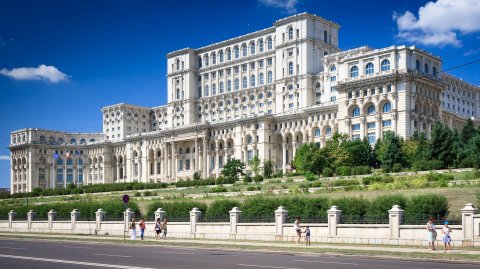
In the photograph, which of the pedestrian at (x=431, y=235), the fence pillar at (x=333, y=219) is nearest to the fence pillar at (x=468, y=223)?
the pedestrian at (x=431, y=235)

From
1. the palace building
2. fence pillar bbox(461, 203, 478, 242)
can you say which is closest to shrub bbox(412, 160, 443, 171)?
the palace building

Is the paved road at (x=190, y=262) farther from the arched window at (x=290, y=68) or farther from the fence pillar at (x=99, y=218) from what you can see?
the arched window at (x=290, y=68)

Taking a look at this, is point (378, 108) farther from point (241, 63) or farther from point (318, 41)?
point (241, 63)

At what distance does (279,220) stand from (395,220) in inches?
346

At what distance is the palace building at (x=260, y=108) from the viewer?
98.8 m

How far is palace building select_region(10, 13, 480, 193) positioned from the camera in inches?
3890

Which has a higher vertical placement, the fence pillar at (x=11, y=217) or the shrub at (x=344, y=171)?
the shrub at (x=344, y=171)

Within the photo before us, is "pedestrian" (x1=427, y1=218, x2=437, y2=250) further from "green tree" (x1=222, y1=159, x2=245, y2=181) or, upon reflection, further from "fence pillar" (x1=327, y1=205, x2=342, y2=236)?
"green tree" (x1=222, y1=159, x2=245, y2=181)

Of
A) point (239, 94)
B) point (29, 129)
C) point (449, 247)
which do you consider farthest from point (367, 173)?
point (29, 129)

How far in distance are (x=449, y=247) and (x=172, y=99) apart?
13084 centimetres

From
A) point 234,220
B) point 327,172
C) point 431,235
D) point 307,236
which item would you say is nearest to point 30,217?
point 234,220

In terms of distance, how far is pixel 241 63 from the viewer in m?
145

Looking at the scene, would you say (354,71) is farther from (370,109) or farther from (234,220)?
(234,220)

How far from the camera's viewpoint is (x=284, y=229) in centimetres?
4112
